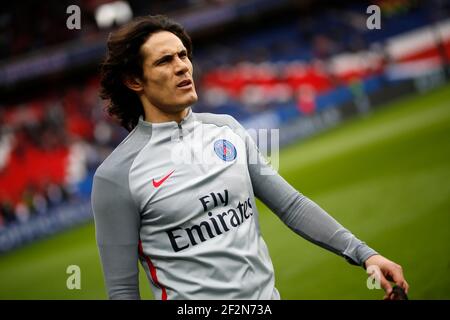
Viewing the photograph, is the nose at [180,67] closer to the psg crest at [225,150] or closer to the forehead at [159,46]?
the forehead at [159,46]

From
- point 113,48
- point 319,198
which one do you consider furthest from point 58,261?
point 113,48

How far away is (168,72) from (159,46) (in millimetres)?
121

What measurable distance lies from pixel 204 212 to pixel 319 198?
694 cm

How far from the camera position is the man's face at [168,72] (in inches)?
95.0

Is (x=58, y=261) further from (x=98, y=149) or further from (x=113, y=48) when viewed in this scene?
(x=113, y=48)

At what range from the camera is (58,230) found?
A: 43.9 ft

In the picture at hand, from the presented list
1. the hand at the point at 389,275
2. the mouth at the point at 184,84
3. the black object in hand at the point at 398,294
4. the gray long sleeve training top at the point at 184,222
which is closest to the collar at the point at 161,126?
the gray long sleeve training top at the point at 184,222

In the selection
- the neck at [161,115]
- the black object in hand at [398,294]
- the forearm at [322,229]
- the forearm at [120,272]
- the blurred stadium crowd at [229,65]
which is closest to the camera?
the black object in hand at [398,294]

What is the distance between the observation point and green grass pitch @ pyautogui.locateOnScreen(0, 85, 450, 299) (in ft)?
17.8

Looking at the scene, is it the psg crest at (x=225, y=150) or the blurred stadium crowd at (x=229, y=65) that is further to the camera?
the blurred stadium crowd at (x=229, y=65)

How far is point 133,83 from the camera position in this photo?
254cm

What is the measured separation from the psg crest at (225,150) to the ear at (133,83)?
41 cm

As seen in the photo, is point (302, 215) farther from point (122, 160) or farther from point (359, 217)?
point (359, 217)

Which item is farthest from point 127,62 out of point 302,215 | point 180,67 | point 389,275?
point 389,275
